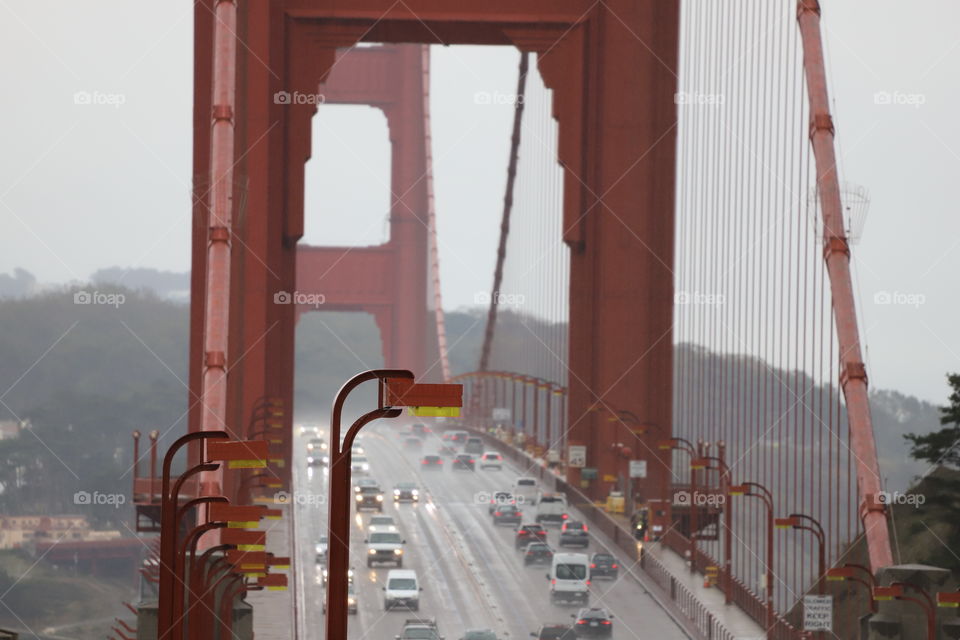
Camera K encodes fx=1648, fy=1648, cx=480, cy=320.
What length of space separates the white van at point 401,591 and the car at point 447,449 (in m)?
35.2

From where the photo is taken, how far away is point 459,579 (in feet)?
119

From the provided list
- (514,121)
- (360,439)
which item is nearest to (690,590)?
(514,121)

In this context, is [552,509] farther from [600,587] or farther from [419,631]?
[419,631]

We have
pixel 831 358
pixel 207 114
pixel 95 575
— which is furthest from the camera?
pixel 95 575

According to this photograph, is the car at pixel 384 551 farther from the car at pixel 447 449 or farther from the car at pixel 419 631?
the car at pixel 447 449

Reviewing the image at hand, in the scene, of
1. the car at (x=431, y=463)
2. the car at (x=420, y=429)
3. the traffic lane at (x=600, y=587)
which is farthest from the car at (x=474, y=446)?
the traffic lane at (x=600, y=587)

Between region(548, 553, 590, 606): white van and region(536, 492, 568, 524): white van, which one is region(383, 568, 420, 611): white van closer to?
region(548, 553, 590, 606): white van

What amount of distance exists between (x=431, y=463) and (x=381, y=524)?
69.2 feet

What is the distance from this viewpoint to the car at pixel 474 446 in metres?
69.5

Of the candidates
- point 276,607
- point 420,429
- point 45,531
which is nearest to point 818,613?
point 276,607

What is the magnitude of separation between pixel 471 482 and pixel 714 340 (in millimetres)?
15567

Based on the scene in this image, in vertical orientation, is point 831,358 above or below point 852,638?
above

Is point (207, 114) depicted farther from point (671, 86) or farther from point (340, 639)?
point (340, 639)

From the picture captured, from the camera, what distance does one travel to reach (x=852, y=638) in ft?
88.4
